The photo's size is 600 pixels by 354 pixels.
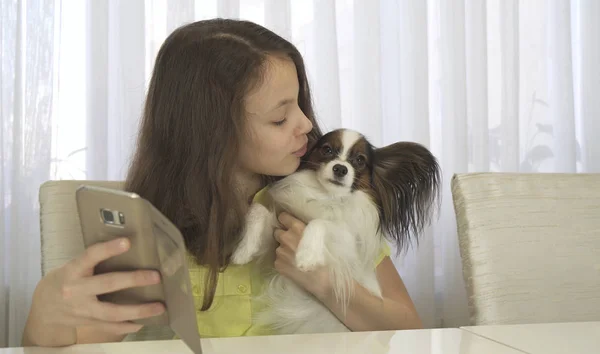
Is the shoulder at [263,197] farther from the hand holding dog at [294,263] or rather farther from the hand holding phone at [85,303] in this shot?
the hand holding phone at [85,303]

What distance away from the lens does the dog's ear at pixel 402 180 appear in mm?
1546

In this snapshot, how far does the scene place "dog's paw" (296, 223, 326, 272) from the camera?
1.38 meters

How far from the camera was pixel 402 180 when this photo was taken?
1548 millimetres

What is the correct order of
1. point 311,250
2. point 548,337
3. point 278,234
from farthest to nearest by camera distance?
point 278,234, point 311,250, point 548,337

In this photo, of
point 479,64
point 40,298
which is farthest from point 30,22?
point 479,64

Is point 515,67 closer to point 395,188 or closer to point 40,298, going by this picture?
point 395,188

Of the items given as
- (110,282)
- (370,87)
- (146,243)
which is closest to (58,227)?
(110,282)

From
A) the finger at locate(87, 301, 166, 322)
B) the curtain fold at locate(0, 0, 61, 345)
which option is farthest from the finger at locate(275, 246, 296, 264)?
the curtain fold at locate(0, 0, 61, 345)

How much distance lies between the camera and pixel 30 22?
215 cm

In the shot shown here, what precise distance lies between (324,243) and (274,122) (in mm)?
271

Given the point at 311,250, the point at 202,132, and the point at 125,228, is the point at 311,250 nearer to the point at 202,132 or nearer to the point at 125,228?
the point at 202,132

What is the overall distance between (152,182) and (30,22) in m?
0.96

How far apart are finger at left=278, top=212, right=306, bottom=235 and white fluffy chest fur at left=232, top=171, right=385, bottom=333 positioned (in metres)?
0.02

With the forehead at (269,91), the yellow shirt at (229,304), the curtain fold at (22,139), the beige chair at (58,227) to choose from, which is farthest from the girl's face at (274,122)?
the curtain fold at (22,139)
